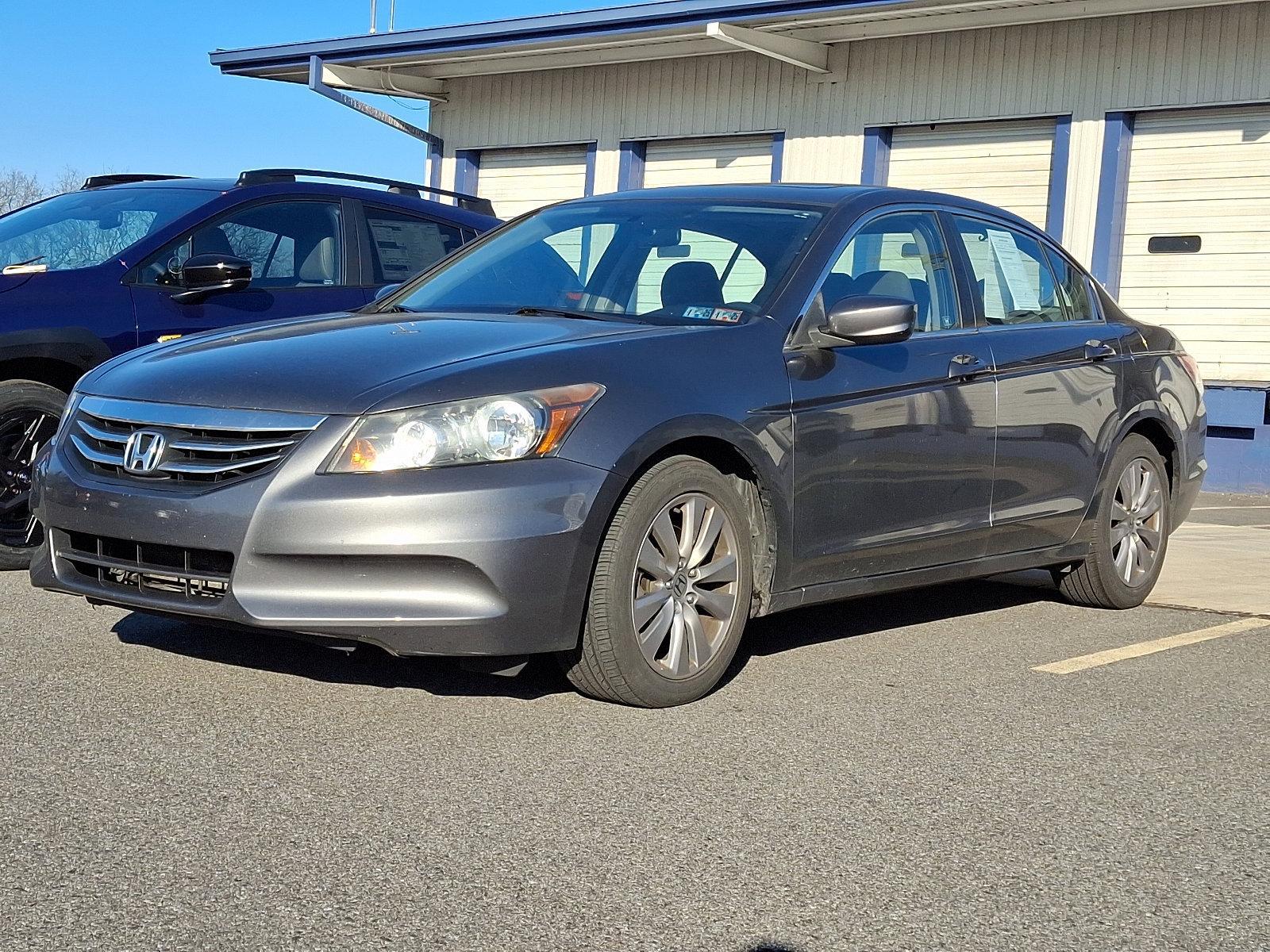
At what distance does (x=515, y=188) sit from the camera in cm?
1970

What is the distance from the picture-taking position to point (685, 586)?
4.77m

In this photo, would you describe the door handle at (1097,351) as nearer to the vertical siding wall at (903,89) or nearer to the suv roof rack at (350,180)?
the suv roof rack at (350,180)

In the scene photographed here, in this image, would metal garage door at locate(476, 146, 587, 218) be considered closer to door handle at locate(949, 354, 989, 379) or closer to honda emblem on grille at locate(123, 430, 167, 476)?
door handle at locate(949, 354, 989, 379)

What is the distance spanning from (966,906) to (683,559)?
1733 millimetres

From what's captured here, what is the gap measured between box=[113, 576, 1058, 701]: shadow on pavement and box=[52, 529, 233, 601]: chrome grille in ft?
0.60

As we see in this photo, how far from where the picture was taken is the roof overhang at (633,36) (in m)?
14.9

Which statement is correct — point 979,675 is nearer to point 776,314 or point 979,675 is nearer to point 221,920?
point 776,314

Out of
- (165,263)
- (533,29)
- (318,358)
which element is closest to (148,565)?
(318,358)

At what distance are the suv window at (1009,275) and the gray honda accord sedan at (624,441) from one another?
2cm

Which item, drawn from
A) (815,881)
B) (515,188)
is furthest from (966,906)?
(515,188)

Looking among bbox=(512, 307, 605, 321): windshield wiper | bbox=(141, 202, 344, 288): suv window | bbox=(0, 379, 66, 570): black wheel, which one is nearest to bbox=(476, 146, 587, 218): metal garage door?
bbox=(141, 202, 344, 288): suv window

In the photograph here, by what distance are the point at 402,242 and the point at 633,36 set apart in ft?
30.7

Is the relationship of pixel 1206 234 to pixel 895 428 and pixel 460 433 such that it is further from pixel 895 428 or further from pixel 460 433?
pixel 460 433

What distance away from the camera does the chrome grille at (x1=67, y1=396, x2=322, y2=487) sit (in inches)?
173
